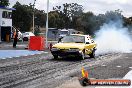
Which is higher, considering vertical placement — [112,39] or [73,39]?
[73,39]

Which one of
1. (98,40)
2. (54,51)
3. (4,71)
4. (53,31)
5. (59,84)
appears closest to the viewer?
(59,84)

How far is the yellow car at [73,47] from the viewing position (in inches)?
908

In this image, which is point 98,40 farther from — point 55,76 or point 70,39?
point 55,76

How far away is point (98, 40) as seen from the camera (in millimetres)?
41000

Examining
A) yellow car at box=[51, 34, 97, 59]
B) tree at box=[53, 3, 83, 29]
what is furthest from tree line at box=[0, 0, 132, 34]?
yellow car at box=[51, 34, 97, 59]

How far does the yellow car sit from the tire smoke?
39.5ft

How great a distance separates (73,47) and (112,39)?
707 inches

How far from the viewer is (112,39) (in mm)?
40656

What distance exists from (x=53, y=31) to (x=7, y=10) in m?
14.0

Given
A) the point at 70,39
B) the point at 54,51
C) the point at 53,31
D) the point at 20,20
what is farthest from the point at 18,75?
the point at 20,20

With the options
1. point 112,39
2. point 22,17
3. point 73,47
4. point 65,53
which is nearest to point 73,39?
point 73,47

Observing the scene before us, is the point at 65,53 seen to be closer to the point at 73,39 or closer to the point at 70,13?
the point at 73,39

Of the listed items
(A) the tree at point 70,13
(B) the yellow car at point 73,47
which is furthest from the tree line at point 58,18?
(B) the yellow car at point 73,47

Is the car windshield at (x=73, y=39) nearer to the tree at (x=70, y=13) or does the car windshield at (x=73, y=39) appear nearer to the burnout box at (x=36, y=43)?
the burnout box at (x=36, y=43)
